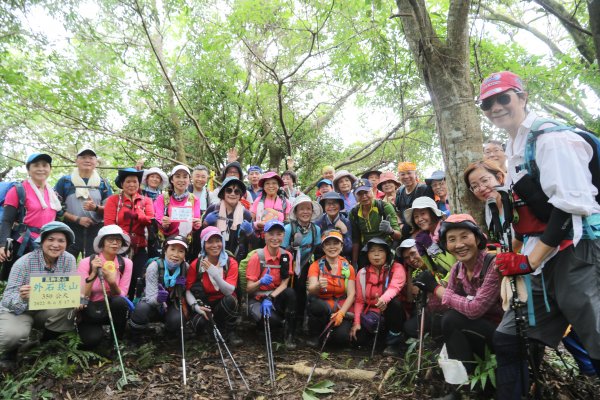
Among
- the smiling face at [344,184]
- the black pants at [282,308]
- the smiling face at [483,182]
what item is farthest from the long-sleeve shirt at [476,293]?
the smiling face at [344,184]

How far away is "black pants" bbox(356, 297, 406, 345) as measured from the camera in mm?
5121

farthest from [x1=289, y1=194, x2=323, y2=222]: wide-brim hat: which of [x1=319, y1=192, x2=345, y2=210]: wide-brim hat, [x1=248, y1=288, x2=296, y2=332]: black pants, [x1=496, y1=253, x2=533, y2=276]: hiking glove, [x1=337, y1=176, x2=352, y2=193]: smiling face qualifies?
[x1=496, y1=253, x2=533, y2=276]: hiking glove

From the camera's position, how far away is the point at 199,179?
21.8ft

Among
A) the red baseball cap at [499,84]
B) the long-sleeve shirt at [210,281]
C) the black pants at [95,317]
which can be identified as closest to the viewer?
the red baseball cap at [499,84]

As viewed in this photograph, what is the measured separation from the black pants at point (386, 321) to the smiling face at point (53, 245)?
13.3 feet

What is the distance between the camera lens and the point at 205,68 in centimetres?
1051

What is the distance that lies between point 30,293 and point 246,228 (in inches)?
120

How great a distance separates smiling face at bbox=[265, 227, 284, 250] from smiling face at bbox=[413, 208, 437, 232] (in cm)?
202

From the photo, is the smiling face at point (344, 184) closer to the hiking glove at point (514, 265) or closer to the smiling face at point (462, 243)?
the smiling face at point (462, 243)

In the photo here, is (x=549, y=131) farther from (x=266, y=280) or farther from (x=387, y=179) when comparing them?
(x=387, y=179)

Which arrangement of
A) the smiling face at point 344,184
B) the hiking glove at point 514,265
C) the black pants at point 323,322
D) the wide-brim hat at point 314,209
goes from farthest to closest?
the smiling face at point 344,184 < the wide-brim hat at point 314,209 < the black pants at point 323,322 < the hiking glove at point 514,265

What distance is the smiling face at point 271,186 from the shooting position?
6648 millimetres

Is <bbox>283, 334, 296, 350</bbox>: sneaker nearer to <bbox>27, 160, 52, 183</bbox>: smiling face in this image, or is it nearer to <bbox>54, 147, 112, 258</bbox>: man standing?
<bbox>54, 147, 112, 258</bbox>: man standing

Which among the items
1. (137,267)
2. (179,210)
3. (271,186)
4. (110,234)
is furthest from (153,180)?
(271,186)
